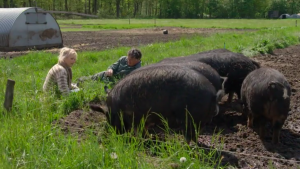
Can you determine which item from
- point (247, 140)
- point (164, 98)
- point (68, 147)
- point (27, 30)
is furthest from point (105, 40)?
point (68, 147)

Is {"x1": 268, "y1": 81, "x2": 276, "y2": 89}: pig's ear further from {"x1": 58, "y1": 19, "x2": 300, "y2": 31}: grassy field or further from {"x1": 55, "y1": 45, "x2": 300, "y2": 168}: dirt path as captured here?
{"x1": 58, "y1": 19, "x2": 300, "y2": 31}: grassy field

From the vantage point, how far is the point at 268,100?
15.9 ft

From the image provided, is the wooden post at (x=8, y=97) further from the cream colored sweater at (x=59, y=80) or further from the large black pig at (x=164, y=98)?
the large black pig at (x=164, y=98)

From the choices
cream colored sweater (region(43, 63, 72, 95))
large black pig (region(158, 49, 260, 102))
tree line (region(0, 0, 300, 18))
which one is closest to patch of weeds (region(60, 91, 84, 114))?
cream colored sweater (region(43, 63, 72, 95))

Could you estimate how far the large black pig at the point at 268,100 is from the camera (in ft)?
15.5

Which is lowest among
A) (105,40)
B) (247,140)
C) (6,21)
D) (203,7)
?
(247,140)

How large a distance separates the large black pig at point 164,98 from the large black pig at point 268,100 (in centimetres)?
73

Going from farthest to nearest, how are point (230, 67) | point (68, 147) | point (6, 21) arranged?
point (6, 21), point (230, 67), point (68, 147)

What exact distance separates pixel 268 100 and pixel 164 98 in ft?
4.86

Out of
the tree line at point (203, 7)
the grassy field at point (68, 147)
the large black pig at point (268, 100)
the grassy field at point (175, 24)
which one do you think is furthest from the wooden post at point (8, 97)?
the tree line at point (203, 7)

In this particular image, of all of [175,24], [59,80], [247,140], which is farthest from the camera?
[175,24]

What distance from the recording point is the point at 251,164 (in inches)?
165

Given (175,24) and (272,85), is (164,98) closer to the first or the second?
(272,85)

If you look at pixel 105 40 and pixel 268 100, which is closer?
pixel 268 100
